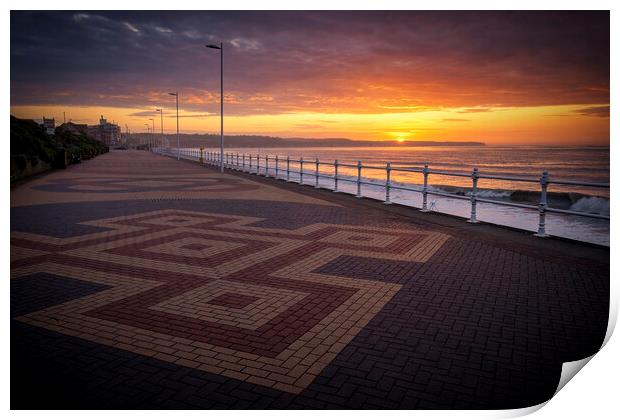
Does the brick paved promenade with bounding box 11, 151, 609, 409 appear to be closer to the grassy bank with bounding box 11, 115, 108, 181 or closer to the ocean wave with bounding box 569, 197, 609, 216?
the grassy bank with bounding box 11, 115, 108, 181

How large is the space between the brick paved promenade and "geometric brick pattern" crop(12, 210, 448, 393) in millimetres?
28

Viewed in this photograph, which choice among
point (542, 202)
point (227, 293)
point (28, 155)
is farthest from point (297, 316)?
point (28, 155)

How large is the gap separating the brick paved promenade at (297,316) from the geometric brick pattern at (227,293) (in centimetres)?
3

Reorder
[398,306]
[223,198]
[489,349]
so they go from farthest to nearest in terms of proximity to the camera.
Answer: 1. [223,198]
2. [398,306]
3. [489,349]

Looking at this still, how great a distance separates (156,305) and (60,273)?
2332 millimetres

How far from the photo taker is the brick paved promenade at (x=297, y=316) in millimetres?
3803

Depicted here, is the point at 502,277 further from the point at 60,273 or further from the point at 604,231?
the point at 604,231

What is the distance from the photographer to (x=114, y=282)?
21.7 feet

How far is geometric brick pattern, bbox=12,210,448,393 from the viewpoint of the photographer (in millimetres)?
4441

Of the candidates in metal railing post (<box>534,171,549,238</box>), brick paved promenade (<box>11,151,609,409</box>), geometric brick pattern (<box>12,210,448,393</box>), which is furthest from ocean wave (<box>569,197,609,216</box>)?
geometric brick pattern (<box>12,210,448,393</box>)

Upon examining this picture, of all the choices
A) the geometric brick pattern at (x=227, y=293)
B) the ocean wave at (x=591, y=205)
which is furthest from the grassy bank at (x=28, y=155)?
the ocean wave at (x=591, y=205)

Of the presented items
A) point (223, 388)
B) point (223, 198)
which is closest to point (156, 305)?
point (223, 388)

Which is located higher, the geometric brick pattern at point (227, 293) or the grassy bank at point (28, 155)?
the grassy bank at point (28, 155)

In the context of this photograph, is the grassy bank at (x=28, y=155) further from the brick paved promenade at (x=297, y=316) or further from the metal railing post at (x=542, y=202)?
the metal railing post at (x=542, y=202)
